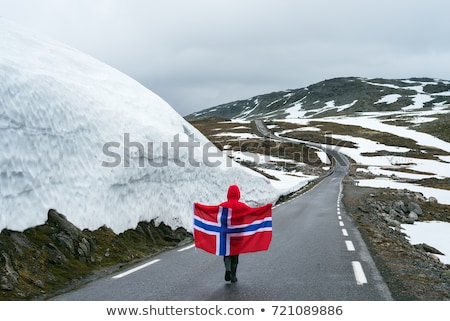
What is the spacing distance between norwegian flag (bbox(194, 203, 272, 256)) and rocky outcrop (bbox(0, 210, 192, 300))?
2650 mm

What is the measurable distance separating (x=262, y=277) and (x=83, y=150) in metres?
6.61

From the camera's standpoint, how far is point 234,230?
283 inches

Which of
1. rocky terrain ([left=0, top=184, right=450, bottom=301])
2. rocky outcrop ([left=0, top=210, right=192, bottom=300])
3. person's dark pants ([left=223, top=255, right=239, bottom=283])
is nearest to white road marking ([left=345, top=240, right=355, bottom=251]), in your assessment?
rocky terrain ([left=0, top=184, right=450, bottom=301])

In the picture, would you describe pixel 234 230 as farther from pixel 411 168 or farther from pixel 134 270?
pixel 411 168

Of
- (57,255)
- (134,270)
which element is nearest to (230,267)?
(134,270)

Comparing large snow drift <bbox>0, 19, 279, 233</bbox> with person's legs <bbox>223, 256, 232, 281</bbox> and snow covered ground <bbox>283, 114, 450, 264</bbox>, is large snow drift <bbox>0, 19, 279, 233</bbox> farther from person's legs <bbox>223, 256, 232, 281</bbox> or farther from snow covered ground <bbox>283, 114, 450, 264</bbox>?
snow covered ground <bbox>283, 114, 450, 264</bbox>

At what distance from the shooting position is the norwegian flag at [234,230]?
713 cm

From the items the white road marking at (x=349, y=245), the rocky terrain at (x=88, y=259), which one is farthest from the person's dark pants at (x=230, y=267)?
the white road marking at (x=349, y=245)

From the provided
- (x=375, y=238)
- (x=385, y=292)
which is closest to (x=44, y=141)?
(x=385, y=292)

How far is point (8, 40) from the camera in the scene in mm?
13969

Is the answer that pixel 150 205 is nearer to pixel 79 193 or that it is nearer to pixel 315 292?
pixel 79 193

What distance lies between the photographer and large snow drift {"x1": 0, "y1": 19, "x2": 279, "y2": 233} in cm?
916

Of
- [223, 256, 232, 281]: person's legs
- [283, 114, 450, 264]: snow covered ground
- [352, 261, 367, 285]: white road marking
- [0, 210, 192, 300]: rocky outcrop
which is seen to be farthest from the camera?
[283, 114, 450, 264]: snow covered ground
